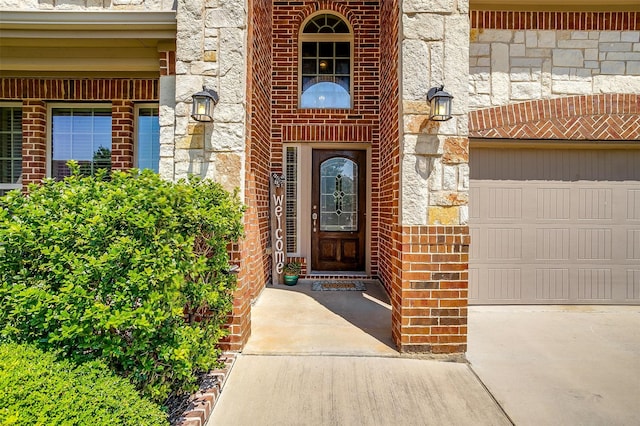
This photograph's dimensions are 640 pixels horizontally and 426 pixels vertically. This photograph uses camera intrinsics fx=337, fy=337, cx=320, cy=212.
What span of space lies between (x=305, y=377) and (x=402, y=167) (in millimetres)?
1943

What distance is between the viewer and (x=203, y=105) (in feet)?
9.66

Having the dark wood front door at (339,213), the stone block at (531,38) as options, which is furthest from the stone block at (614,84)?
the dark wood front door at (339,213)

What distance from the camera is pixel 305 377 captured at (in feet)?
8.68

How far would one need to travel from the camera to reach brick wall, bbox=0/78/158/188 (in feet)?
14.3

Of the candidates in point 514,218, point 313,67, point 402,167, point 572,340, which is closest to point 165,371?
point 402,167

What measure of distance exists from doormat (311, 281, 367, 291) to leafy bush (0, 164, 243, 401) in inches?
116

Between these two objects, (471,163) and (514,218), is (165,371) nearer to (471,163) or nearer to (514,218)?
(471,163)

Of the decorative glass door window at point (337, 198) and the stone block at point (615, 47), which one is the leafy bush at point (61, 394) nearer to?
the decorative glass door window at point (337, 198)

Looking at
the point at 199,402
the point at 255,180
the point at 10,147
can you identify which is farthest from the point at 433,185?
the point at 10,147

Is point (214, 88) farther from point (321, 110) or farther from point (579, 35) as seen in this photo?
point (579, 35)

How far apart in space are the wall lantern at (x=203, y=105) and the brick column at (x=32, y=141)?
288 cm

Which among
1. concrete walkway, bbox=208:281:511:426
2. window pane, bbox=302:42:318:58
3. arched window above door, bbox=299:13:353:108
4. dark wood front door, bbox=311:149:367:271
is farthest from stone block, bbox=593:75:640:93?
window pane, bbox=302:42:318:58

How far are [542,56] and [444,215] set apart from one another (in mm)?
2664

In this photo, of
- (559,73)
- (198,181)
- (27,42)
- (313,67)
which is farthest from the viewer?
(313,67)
